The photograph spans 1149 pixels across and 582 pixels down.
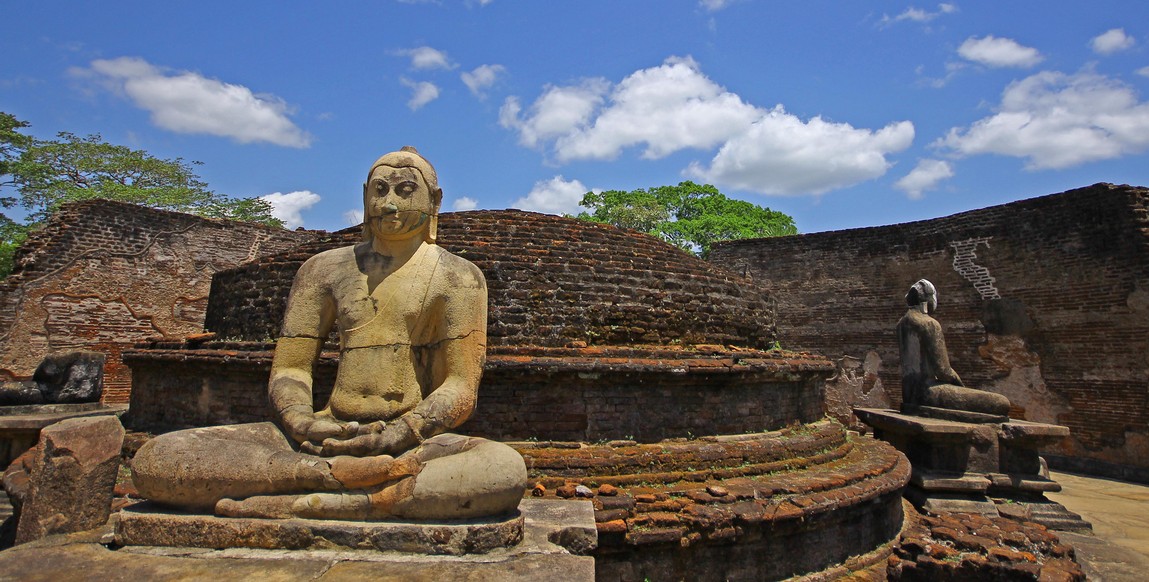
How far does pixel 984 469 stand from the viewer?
24.2ft

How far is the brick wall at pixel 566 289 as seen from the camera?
20.9ft

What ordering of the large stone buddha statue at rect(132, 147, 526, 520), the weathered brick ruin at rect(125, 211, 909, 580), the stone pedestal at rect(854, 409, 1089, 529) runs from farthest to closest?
the stone pedestal at rect(854, 409, 1089, 529) → the weathered brick ruin at rect(125, 211, 909, 580) → the large stone buddha statue at rect(132, 147, 526, 520)

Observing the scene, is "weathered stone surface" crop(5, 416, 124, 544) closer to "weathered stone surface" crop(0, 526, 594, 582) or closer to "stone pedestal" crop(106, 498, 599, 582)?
"weathered stone surface" crop(0, 526, 594, 582)

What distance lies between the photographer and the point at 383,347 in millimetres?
3344

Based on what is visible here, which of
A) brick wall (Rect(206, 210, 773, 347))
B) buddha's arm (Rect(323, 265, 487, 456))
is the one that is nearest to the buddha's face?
buddha's arm (Rect(323, 265, 487, 456))

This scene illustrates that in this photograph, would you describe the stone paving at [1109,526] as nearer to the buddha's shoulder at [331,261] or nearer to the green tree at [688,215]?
the buddha's shoulder at [331,261]

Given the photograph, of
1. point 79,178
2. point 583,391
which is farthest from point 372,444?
point 79,178

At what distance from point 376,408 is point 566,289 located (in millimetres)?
3479

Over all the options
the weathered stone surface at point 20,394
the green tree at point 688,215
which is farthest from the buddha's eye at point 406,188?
the green tree at point 688,215

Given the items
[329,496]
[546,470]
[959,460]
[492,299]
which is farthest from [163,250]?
[959,460]

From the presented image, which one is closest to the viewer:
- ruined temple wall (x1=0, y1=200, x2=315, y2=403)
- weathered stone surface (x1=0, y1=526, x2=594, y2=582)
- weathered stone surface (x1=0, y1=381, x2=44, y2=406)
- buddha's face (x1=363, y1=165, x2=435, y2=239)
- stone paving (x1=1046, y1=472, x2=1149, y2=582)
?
weathered stone surface (x1=0, y1=526, x2=594, y2=582)

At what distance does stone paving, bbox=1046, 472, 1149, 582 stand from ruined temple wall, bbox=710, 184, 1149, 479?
1314mm

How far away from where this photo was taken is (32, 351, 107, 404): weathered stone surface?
29.7 ft

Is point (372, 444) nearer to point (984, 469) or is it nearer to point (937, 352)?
point (984, 469)
